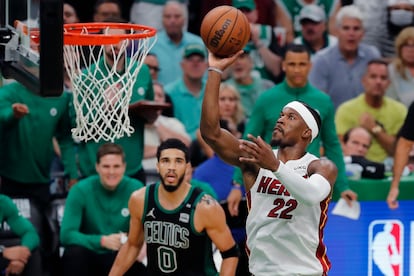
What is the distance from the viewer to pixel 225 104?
11.0 meters

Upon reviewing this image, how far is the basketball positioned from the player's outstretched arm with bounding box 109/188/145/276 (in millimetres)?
1947

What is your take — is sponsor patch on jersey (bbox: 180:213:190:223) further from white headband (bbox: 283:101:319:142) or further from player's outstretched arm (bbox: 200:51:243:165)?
white headband (bbox: 283:101:319:142)

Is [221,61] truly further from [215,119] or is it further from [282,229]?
[282,229]

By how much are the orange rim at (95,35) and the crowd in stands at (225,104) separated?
0.20 metres

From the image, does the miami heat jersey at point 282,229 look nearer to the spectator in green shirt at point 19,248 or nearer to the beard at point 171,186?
the beard at point 171,186

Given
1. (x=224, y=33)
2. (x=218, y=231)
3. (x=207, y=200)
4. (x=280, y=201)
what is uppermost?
(x=224, y=33)

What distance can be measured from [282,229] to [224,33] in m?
1.30

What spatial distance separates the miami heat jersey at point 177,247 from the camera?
8500 millimetres

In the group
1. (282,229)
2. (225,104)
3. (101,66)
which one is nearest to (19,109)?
(101,66)

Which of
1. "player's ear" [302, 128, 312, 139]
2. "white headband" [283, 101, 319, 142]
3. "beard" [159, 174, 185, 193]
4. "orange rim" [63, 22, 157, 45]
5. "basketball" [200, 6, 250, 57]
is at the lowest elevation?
"beard" [159, 174, 185, 193]

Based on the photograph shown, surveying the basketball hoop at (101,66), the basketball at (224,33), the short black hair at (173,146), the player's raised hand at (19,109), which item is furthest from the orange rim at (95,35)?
the player's raised hand at (19,109)

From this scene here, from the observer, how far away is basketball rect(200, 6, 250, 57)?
7055 millimetres

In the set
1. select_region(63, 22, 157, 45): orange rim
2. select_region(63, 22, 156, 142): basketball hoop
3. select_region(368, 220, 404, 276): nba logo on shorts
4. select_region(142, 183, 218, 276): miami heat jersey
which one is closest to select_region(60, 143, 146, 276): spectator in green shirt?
select_region(142, 183, 218, 276): miami heat jersey

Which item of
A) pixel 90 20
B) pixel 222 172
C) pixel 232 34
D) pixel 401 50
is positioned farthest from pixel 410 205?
pixel 90 20
